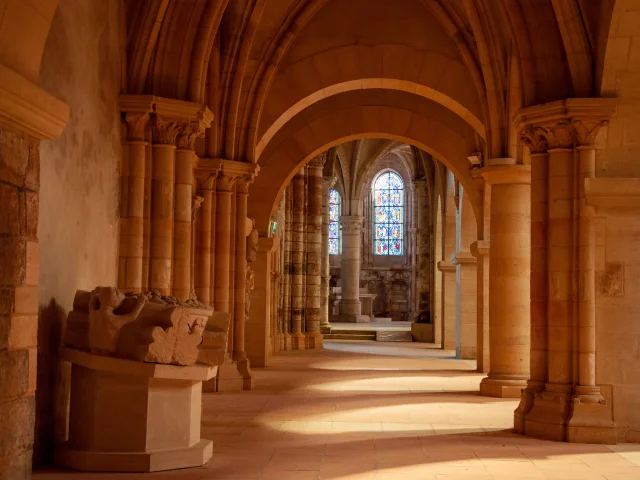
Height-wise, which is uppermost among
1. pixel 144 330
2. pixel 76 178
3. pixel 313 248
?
pixel 313 248

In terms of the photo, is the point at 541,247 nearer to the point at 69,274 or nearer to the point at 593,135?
the point at 593,135

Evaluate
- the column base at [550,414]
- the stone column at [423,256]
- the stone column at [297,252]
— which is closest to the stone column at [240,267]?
the column base at [550,414]

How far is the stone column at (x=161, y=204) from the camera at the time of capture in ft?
29.7

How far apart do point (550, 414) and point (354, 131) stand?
1035 centimetres

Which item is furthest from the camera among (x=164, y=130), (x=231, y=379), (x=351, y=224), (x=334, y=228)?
(x=334, y=228)

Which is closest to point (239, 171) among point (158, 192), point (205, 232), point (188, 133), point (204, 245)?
point (205, 232)

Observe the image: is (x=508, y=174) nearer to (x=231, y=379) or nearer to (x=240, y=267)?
(x=240, y=267)

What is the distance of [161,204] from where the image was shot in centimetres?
909

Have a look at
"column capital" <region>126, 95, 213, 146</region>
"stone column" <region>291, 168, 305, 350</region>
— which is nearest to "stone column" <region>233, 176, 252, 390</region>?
"column capital" <region>126, 95, 213, 146</region>

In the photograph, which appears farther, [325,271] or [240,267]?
[325,271]

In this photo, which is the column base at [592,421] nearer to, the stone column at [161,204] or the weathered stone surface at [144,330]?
the weathered stone surface at [144,330]

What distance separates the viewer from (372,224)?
3778cm

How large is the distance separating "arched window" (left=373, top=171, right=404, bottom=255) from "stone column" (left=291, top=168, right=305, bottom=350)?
15095 mm

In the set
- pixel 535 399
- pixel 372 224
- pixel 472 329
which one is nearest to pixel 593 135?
pixel 535 399
